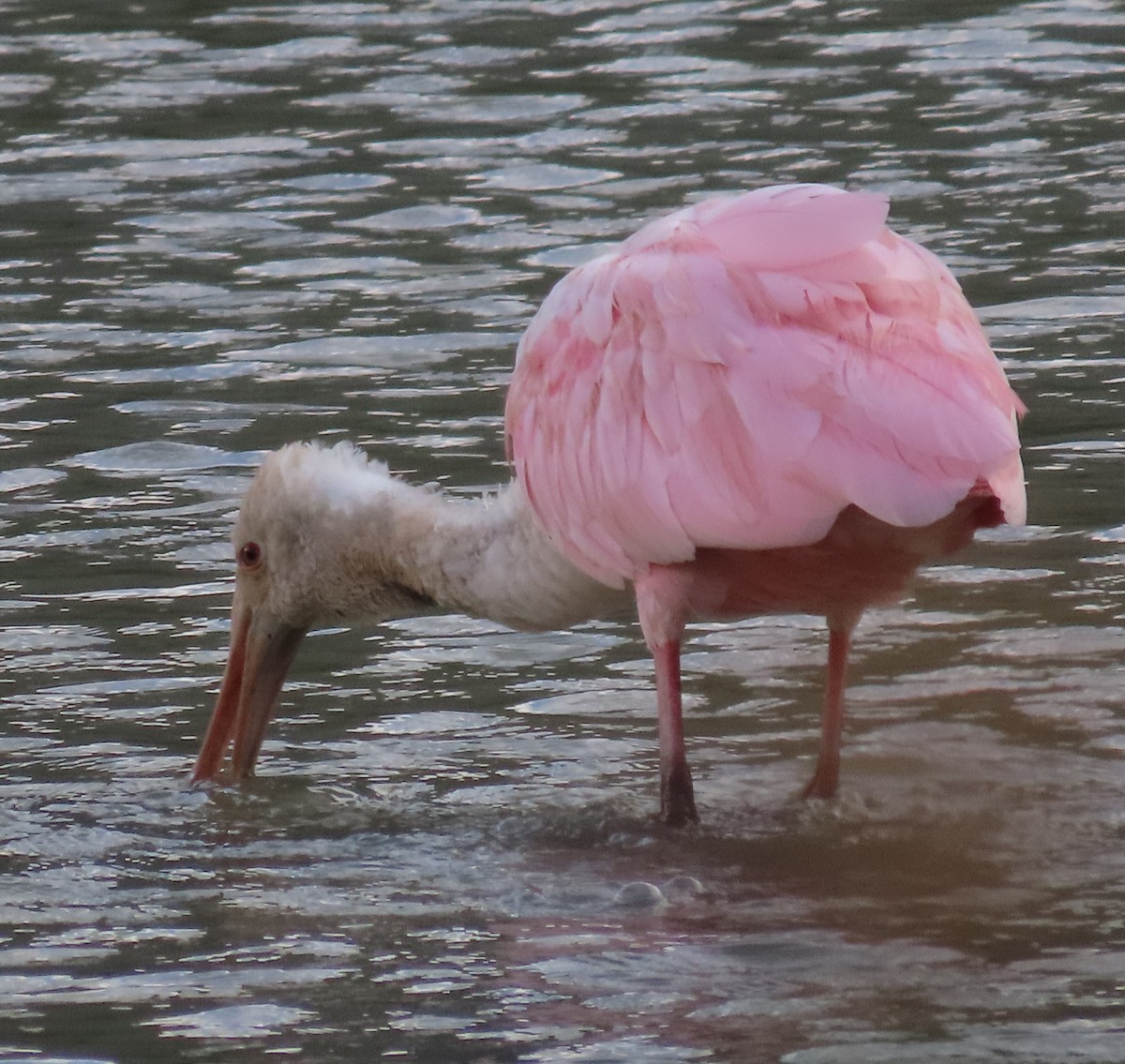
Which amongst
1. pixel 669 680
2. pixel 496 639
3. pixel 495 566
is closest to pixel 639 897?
pixel 669 680

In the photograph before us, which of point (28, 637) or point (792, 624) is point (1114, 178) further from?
point (28, 637)

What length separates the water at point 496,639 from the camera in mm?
4973

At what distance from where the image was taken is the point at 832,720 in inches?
251

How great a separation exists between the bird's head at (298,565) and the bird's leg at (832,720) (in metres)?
→ 1.17

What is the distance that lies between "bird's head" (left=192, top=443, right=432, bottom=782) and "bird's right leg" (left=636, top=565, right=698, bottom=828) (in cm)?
105

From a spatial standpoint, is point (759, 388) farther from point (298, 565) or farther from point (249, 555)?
point (249, 555)

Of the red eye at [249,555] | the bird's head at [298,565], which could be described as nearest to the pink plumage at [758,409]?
the bird's head at [298,565]

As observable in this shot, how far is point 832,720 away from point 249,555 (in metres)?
1.72

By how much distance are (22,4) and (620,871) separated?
11.2m

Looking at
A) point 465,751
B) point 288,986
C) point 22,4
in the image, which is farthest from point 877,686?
point 22,4

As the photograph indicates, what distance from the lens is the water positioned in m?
4.97

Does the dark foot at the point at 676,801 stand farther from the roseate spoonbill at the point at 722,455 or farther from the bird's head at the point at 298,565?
the bird's head at the point at 298,565

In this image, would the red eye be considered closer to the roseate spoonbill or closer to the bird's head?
the bird's head

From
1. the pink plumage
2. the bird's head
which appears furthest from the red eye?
the pink plumage
